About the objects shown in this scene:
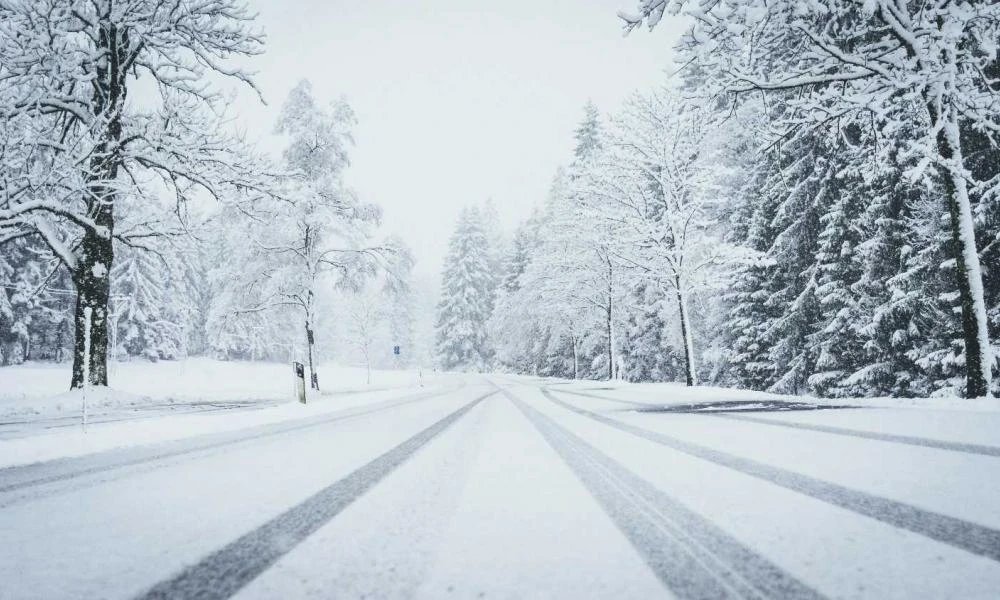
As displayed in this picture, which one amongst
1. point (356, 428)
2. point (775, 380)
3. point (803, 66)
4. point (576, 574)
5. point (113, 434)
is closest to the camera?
point (576, 574)

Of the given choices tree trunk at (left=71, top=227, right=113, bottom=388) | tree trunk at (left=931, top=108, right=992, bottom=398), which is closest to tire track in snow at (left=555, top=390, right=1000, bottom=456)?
tree trunk at (left=931, top=108, right=992, bottom=398)

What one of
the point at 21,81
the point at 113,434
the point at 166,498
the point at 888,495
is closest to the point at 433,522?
the point at 166,498

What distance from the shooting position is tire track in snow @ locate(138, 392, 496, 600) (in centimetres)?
154

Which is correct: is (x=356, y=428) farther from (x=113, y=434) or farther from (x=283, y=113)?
(x=283, y=113)

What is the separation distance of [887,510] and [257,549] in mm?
2656

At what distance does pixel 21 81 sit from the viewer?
1112 centimetres

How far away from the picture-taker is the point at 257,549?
1932 millimetres

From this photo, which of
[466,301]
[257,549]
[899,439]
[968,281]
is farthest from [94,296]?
[466,301]

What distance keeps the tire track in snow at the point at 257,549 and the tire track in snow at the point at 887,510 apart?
94.6 inches

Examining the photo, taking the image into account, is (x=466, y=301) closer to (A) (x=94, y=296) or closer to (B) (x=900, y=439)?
(A) (x=94, y=296)

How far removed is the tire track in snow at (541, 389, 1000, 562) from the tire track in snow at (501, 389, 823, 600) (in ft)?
2.27

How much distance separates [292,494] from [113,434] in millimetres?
5178

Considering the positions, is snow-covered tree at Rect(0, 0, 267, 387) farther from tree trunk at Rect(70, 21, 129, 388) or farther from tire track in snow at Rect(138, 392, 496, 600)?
tire track in snow at Rect(138, 392, 496, 600)

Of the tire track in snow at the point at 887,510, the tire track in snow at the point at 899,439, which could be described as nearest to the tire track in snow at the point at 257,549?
the tire track in snow at the point at 887,510
